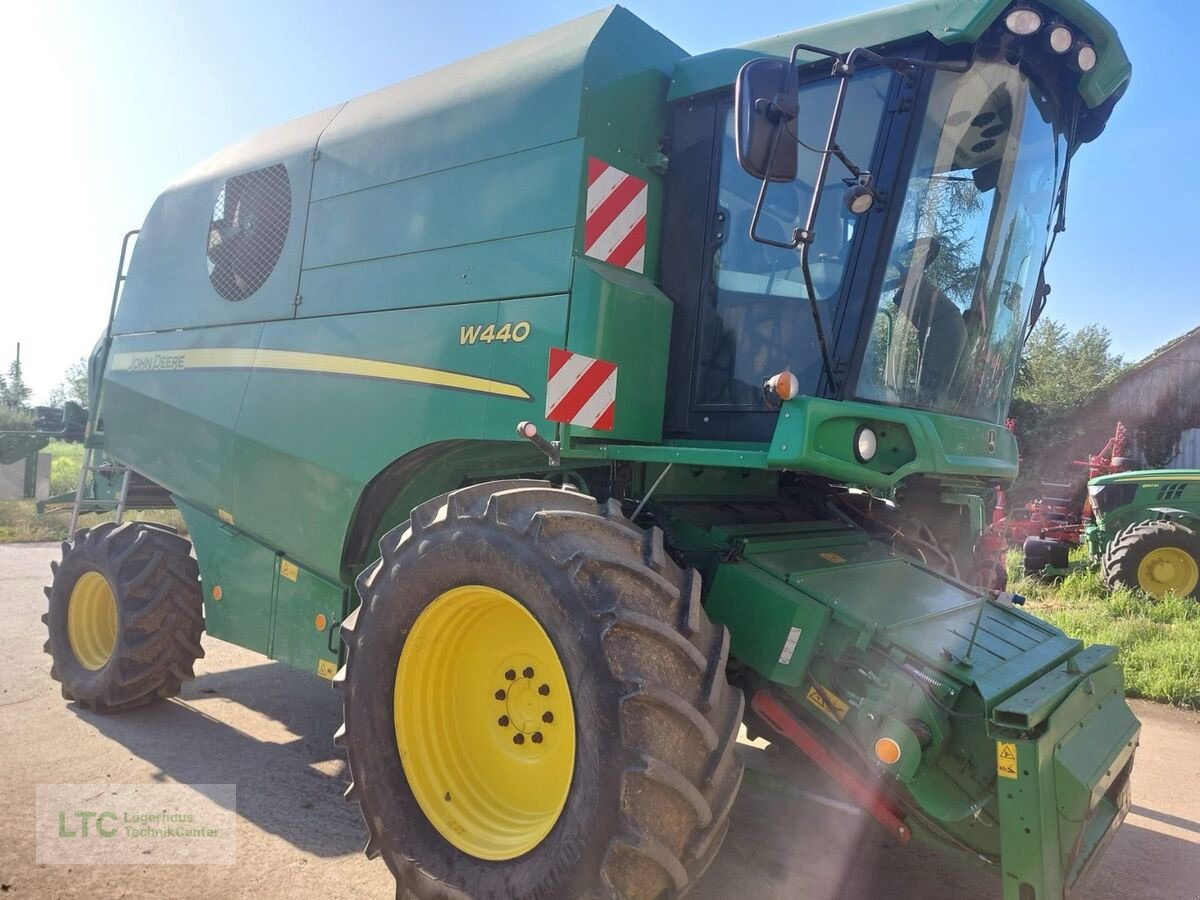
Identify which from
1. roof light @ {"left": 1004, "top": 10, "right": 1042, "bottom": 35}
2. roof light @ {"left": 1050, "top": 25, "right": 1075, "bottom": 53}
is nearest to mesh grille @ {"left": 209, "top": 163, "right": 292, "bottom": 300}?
roof light @ {"left": 1004, "top": 10, "right": 1042, "bottom": 35}

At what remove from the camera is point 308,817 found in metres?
3.57

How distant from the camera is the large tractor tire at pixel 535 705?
2254mm

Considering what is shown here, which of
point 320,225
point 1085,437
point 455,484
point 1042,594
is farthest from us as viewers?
point 1085,437

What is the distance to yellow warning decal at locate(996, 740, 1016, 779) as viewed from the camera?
241 cm

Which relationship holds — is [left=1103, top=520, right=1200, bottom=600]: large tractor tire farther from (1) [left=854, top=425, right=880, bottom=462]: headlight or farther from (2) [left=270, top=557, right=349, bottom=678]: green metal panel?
(2) [left=270, top=557, right=349, bottom=678]: green metal panel

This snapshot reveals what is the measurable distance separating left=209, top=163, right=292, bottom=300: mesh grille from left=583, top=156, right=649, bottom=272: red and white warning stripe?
204 cm

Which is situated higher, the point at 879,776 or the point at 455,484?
the point at 455,484

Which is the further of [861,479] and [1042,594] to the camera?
[1042,594]

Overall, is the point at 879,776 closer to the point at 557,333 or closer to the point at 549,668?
the point at 549,668

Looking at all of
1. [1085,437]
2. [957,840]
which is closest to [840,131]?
[957,840]

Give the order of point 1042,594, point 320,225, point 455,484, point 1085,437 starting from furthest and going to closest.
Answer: point 1085,437 → point 1042,594 → point 320,225 → point 455,484

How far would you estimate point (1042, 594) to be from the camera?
9.87m

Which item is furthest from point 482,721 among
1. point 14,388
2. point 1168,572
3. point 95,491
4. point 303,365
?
point 14,388

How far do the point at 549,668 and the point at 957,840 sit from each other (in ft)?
4.46
